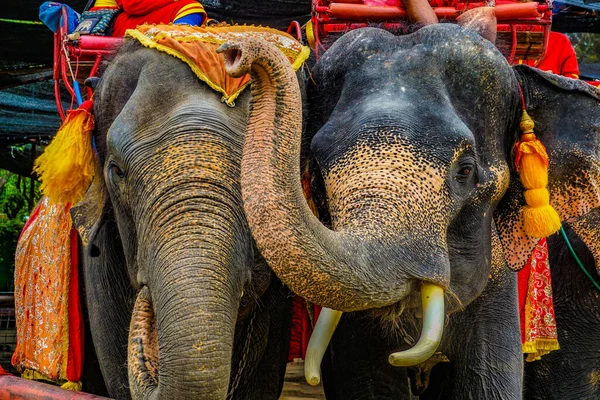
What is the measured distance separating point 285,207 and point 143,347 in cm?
83

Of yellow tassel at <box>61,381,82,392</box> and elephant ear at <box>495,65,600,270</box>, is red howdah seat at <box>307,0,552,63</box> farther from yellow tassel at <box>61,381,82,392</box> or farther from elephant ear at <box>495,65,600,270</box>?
yellow tassel at <box>61,381,82,392</box>

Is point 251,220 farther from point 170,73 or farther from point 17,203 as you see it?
point 17,203

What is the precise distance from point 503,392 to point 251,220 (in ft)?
4.86

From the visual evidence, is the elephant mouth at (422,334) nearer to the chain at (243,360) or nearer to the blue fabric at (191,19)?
the chain at (243,360)

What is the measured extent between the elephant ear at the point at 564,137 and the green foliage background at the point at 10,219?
5934mm

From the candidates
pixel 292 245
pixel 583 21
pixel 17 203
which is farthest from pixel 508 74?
pixel 17 203

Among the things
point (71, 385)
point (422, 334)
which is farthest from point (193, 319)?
point (71, 385)

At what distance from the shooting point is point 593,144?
10.8ft

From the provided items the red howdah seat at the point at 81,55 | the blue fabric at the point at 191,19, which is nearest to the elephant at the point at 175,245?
the red howdah seat at the point at 81,55

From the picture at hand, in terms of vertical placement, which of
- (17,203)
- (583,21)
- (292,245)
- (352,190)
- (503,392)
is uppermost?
(583,21)

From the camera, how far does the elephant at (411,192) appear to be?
2365mm

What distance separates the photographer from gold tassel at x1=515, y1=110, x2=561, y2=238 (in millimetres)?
3207

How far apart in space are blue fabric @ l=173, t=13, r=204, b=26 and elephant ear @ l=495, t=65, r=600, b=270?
1.52m

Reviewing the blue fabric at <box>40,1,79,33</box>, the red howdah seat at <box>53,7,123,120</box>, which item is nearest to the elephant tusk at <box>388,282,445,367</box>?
the red howdah seat at <box>53,7,123,120</box>
